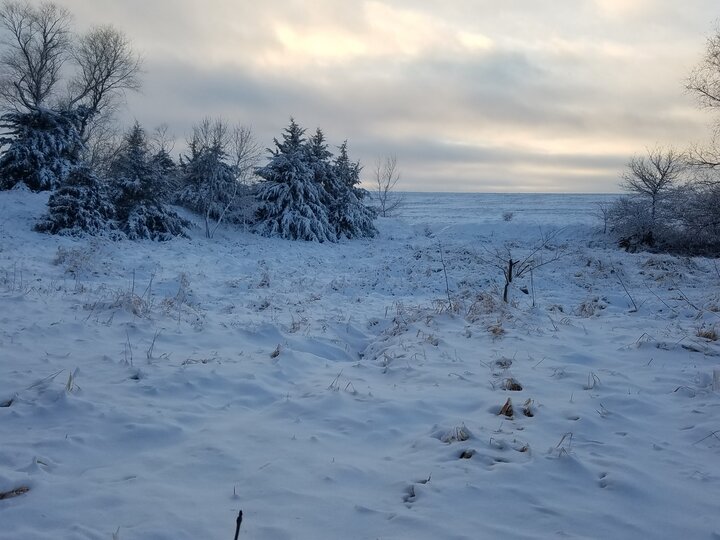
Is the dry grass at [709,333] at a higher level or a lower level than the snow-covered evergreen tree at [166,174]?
lower

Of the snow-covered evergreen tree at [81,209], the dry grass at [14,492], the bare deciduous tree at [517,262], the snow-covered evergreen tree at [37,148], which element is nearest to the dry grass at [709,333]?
the bare deciduous tree at [517,262]

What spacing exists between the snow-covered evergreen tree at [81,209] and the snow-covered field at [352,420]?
10284mm

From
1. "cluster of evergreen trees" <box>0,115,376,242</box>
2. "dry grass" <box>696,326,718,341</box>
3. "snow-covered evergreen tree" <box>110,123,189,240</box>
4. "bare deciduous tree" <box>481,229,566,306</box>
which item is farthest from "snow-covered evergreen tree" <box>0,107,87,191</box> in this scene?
"dry grass" <box>696,326,718,341</box>

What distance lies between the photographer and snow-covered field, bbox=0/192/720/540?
2920 millimetres

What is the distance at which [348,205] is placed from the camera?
3142 cm

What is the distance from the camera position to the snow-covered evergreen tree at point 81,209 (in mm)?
18812

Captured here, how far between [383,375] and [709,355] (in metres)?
4.29

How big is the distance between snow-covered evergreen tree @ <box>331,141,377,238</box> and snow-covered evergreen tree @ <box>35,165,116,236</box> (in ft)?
46.6

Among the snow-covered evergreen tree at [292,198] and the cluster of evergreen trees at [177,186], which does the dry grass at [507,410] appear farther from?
the snow-covered evergreen tree at [292,198]

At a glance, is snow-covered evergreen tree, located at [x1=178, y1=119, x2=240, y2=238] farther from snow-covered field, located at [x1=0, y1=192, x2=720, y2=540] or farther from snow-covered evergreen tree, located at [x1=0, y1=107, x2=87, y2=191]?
snow-covered field, located at [x1=0, y1=192, x2=720, y2=540]

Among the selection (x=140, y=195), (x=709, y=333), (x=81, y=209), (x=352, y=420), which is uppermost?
(x=140, y=195)

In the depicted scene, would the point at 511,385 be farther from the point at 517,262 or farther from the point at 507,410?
the point at 517,262

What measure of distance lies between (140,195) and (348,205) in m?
13.3

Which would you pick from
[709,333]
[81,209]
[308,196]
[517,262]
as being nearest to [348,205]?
[308,196]
